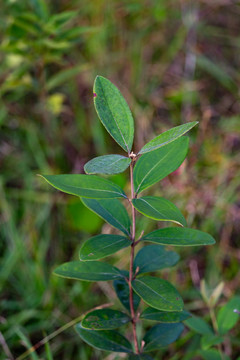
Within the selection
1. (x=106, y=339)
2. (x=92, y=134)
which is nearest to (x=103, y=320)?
(x=106, y=339)

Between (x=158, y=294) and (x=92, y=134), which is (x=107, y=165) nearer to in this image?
(x=158, y=294)

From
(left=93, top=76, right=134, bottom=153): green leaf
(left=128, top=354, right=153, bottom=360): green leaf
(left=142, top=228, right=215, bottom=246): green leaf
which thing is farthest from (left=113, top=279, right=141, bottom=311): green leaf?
(left=93, top=76, right=134, bottom=153): green leaf

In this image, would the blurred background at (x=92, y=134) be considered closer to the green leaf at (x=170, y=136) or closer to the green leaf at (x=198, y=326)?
the green leaf at (x=198, y=326)

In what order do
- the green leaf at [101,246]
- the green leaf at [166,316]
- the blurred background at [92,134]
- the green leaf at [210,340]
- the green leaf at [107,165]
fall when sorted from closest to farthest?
the green leaf at [107,165] < the green leaf at [101,246] < the green leaf at [166,316] < the green leaf at [210,340] < the blurred background at [92,134]

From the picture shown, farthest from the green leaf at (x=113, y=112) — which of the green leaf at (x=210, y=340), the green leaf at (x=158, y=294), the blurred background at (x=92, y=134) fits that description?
the blurred background at (x=92, y=134)

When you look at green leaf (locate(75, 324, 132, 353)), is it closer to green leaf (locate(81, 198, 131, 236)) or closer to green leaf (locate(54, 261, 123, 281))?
green leaf (locate(54, 261, 123, 281))

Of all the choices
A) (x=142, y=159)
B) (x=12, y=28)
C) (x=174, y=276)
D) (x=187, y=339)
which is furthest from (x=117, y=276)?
(x=12, y=28)
